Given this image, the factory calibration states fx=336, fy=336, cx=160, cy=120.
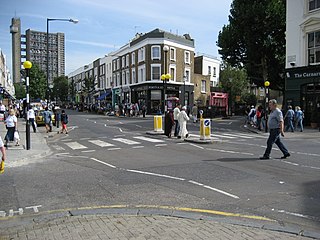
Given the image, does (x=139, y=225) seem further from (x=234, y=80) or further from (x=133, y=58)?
(x=234, y=80)

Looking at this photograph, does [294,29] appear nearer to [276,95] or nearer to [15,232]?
[15,232]

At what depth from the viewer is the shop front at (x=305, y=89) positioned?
24.5 meters

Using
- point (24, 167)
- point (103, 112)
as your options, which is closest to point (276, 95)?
point (103, 112)

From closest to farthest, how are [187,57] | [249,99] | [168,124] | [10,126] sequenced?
[10,126] < [168,124] < [187,57] < [249,99]

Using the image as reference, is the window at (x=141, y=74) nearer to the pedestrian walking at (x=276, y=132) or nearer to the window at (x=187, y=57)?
the window at (x=187, y=57)

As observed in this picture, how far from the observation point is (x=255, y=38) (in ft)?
108

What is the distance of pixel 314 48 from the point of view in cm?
2467

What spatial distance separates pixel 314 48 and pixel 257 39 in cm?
895

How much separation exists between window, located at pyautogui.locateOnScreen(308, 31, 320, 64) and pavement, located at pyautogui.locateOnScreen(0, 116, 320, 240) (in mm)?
22473

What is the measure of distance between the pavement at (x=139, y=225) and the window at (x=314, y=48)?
885 inches

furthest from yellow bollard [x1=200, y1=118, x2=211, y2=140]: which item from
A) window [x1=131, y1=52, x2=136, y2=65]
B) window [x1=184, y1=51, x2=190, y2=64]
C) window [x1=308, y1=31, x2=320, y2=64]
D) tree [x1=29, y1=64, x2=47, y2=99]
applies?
window [x1=131, y1=52, x2=136, y2=65]

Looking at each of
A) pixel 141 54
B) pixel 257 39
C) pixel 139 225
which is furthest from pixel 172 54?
pixel 139 225

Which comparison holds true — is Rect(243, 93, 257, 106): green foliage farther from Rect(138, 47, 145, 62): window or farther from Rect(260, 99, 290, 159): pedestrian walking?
Rect(260, 99, 290, 159): pedestrian walking

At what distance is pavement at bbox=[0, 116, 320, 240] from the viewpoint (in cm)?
453
